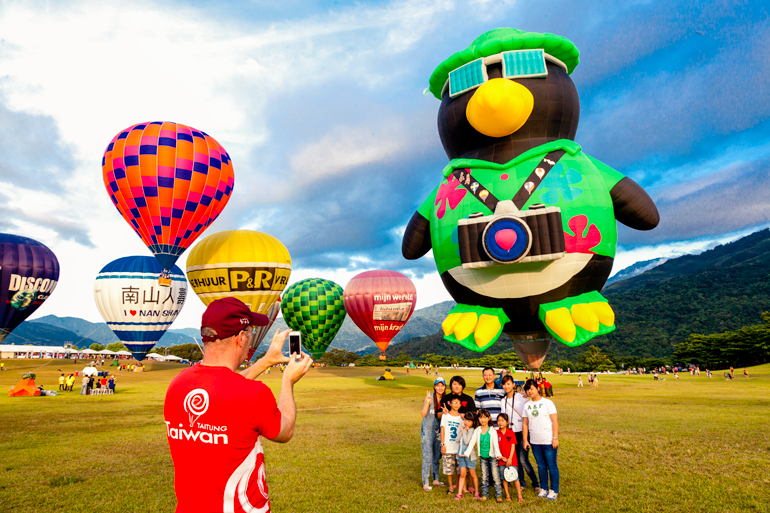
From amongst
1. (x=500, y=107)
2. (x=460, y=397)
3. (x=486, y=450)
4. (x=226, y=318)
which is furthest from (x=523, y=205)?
(x=226, y=318)

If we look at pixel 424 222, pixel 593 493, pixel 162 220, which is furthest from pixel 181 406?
pixel 162 220

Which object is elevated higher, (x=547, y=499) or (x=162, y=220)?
(x=162, y=220)

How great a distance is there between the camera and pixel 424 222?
10414mm

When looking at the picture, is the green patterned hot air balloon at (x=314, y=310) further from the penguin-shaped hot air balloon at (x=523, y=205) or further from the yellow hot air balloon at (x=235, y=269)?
the penguin-shaped hot air balloon at (x=523, y=205)

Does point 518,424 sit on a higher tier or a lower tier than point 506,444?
higher

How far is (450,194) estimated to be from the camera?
9164mm

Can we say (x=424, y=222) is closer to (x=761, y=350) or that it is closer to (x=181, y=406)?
(x=181, y=406)

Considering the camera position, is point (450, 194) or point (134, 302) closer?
point (450, 194)

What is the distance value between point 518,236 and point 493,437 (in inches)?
145

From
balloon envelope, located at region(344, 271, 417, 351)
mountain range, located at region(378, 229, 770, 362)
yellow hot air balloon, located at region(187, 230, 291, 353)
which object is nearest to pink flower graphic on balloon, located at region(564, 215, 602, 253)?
yellow hot air balloon, located at region(187, 230, 291, 353)

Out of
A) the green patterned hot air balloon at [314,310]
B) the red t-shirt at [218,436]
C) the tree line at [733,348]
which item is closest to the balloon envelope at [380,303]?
the green patterned hot air balloon at [314,310]

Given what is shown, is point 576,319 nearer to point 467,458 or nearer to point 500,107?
point 467,458

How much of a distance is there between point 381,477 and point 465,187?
5492mm

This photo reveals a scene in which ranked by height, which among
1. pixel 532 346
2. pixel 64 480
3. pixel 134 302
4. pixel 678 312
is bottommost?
pixel 64 480
